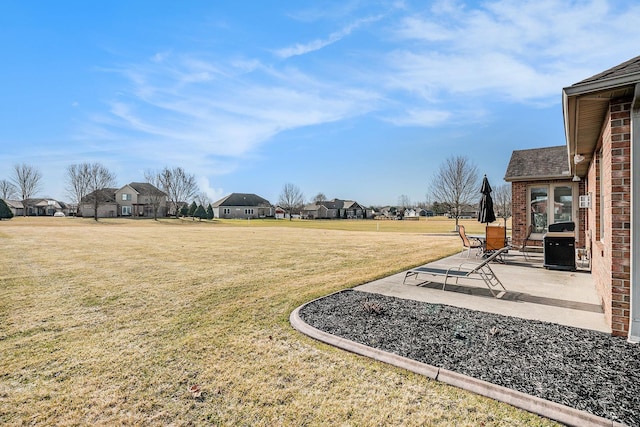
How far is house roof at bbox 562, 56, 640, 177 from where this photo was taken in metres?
3.75

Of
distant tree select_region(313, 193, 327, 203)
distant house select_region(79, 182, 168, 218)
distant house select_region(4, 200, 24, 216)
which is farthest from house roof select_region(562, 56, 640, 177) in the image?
distant house select_region(4, 200, 24, 216)

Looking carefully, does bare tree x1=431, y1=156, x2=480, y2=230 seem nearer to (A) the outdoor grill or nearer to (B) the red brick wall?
(A) the outdoor grill

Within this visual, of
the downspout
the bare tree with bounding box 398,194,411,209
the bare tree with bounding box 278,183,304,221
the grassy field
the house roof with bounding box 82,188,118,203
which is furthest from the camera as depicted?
the bare tree with bounding box 398,194,411,209

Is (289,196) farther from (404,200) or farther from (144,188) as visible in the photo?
(404,200)

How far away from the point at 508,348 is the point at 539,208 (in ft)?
40.7

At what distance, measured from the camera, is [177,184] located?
65062 mm

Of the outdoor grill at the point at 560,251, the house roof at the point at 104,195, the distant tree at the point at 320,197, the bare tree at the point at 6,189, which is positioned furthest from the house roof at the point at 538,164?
the bare tree at the point at 6,189

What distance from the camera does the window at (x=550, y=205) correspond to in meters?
12.9

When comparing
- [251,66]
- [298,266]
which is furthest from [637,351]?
[251,66]

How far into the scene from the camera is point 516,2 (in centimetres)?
835

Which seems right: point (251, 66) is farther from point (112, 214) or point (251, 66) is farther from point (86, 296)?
point (112, 214)

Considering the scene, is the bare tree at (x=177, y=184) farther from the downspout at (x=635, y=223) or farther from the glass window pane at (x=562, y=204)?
the downspout at (x=635, y=223)

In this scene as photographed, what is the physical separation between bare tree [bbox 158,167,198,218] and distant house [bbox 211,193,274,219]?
15751 mm

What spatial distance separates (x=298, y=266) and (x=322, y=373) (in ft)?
22.5
